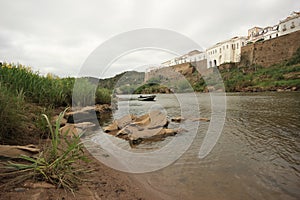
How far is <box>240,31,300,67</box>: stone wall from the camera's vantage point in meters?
29.4

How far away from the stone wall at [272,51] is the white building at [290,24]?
25.0 feet

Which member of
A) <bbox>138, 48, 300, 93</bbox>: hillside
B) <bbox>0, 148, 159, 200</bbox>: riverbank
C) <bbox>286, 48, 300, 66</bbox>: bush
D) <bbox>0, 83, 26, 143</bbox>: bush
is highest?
<bbox>286, 48, 300, 66</bbox>: bush

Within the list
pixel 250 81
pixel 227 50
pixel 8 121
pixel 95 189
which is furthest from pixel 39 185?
pixel 227 50

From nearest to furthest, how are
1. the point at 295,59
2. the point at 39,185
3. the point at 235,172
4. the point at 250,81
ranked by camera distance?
the point at 39,185 → the point at 235,172 → the point at 250,81 → the point at 295,59

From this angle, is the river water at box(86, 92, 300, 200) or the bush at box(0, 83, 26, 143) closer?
the river water at box(86, 92, 300, 200)

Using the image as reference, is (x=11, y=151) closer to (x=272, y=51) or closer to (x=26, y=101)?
(x=26, y=101)

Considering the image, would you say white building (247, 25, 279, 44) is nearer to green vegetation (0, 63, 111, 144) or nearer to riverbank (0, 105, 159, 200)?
green vegetation (0, 63, 111, 144)

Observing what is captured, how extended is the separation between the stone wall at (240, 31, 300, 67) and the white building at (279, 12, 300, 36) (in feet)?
25.0

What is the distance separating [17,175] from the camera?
134 centimetres

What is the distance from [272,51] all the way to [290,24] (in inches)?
418

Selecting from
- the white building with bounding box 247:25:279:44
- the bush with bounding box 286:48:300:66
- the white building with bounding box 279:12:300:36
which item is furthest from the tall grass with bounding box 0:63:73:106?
the white building with bounding box 247:25:279:44

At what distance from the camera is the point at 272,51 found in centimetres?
3216

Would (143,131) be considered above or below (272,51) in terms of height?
below

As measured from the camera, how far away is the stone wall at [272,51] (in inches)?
1157
